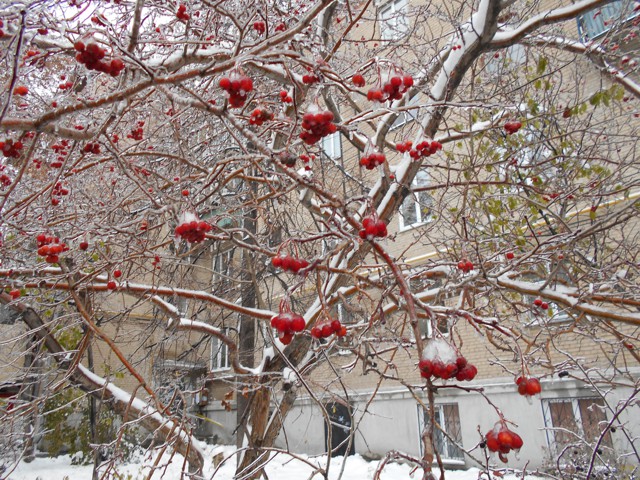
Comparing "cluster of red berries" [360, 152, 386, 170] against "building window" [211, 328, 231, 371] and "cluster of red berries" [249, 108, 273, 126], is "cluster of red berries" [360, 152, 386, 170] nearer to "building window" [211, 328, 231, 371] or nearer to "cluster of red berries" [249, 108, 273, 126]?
"cluster of red berries" [249, 108, 273, 126]

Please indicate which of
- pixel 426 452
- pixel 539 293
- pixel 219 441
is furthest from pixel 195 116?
pixel 219 441

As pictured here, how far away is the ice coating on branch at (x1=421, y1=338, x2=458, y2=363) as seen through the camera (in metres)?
1.19

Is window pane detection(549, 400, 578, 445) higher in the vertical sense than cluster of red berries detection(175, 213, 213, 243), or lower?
lower

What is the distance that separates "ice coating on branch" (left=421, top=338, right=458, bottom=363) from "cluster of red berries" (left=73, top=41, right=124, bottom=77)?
169 cm

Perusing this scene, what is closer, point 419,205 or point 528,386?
point 528,386

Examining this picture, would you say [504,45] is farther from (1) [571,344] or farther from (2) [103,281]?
(1) [571,344]

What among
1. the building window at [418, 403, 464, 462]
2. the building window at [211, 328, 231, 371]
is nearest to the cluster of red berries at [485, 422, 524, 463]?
the building window at [211, 328, 231, 371]

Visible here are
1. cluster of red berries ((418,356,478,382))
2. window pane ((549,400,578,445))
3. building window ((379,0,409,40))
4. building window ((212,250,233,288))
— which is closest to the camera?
cluster of red berries ((418,356,478,382))

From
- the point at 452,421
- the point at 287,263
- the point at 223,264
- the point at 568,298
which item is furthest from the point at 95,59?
the point at 452,421

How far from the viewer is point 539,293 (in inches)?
135

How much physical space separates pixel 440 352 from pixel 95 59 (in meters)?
1.73

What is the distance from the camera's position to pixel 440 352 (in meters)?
1.22

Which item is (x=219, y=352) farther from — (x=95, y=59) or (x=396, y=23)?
(x=95, y=59)

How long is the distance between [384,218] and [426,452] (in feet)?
9.14
